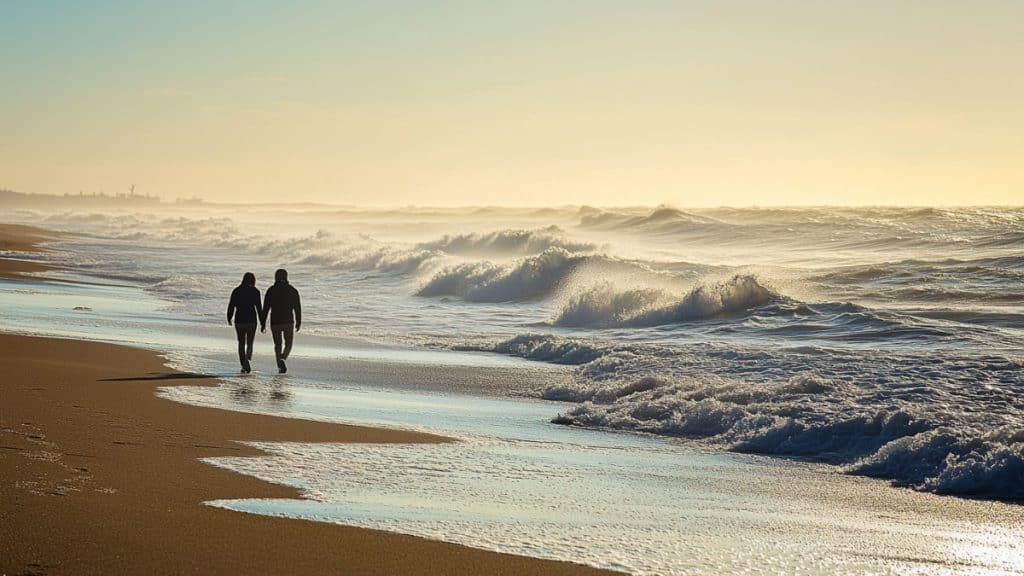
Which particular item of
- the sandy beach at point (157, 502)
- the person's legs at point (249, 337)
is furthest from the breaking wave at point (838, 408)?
the person's legs at point (249, 337)

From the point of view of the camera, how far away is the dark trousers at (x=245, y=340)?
13.0m

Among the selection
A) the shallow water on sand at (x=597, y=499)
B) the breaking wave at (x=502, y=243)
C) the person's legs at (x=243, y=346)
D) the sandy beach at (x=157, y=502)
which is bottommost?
the shallow water on sand at (x=597, y=499)

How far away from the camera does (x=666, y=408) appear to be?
→ 1085cm

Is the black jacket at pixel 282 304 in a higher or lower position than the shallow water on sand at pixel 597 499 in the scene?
higher

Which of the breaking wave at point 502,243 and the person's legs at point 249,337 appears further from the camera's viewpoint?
the breaking wave at point 502,243

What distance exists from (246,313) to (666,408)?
592cm

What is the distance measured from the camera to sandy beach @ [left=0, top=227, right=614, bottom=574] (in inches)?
191

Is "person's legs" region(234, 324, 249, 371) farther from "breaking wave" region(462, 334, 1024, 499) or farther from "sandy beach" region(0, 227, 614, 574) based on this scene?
"breaking wave" region(462, 334, 1024, 499)

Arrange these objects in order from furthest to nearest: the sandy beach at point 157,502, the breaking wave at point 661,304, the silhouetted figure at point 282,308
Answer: the breaking wave at point 661,304
the silhouetted figure at point 282,308
the sandy beach at point 157,502

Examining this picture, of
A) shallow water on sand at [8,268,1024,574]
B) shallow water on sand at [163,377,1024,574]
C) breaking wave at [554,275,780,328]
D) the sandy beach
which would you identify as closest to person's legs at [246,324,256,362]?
shallow water on sand at [8,268,1024,574]

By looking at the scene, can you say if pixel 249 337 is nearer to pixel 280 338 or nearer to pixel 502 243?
pixel 280 338

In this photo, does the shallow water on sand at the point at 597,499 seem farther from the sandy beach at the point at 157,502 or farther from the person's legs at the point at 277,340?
the person's legs at the point at 277,340

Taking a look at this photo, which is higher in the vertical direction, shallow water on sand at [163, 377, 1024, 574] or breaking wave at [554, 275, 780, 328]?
breaking wave at [554, 275, 780, 328]

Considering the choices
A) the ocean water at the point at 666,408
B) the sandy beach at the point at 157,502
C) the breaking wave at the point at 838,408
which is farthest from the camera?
the breaking wave at the point at 838,408
